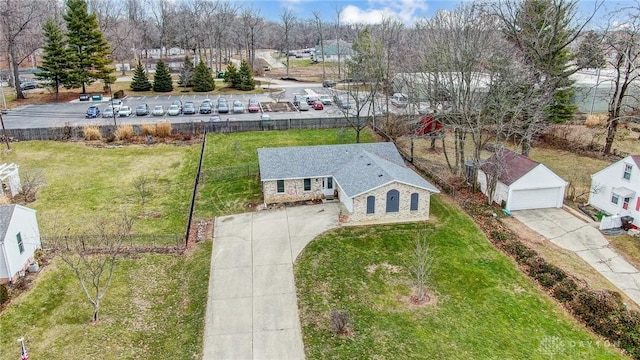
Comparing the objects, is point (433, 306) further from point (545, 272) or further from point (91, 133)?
point (91, 133)

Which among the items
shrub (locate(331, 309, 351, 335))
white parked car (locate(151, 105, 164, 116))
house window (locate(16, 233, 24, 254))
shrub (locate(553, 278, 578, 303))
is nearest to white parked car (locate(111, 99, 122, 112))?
white parked car (locate(151, 105, 164, 116))

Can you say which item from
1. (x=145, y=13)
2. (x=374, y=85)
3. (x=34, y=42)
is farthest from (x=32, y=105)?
(x=145, y=13)

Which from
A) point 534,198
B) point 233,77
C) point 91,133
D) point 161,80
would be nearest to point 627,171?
point 534,198

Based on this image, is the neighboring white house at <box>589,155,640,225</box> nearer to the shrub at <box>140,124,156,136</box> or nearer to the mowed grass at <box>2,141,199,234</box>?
the mowed grass at <box>2,141,199,234</box>

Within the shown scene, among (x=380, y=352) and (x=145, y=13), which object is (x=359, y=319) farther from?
(x=145, y=13)

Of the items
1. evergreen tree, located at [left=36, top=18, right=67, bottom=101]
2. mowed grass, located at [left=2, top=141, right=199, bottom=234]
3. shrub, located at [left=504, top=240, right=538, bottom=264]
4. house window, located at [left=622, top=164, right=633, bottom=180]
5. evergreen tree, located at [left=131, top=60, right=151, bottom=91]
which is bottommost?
shrub, located at [left=504, top=240, right=538, bottom=264]

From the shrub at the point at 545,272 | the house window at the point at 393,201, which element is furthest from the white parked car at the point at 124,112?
the shrub at the point at 545,272
